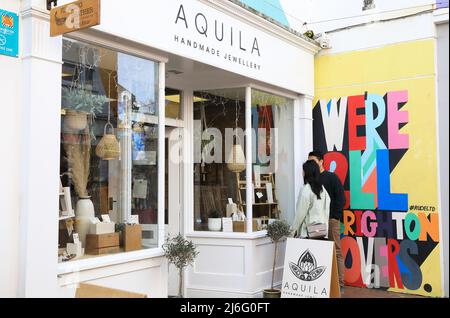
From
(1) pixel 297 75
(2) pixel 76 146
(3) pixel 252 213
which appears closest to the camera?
(2) pixel 76 146

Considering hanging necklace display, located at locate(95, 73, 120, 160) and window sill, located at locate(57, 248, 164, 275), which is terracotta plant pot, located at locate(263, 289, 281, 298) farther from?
hanging necklace display, located at locate(95, 73, 120, 160)

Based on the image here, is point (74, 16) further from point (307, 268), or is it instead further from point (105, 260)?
point (307, 268)

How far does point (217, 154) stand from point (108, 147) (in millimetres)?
2327

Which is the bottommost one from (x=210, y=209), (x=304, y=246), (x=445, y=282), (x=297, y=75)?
(x=445, y=282)

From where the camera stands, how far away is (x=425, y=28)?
671cm

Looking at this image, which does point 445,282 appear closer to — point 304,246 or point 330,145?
point 304,246

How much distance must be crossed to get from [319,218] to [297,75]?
2.26 meters

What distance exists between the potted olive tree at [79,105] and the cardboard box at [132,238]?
111 centimetres

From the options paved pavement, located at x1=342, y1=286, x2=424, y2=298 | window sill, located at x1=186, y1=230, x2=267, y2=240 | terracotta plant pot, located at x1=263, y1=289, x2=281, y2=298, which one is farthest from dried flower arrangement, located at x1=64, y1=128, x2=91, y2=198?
paved pavement, located at x1=342, y1=286, x2=424, y2=298

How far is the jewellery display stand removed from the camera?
6.68 metres

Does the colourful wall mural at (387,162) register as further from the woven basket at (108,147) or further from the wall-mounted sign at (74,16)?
the wall-mounted sign at (74,16)

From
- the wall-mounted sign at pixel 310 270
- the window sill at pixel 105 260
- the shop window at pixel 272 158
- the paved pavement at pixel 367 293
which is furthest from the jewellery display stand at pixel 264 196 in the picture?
the window sill at pixel 105 260

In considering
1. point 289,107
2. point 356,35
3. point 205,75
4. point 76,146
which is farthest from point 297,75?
point 76,146

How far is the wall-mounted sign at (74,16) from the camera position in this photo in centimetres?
356
